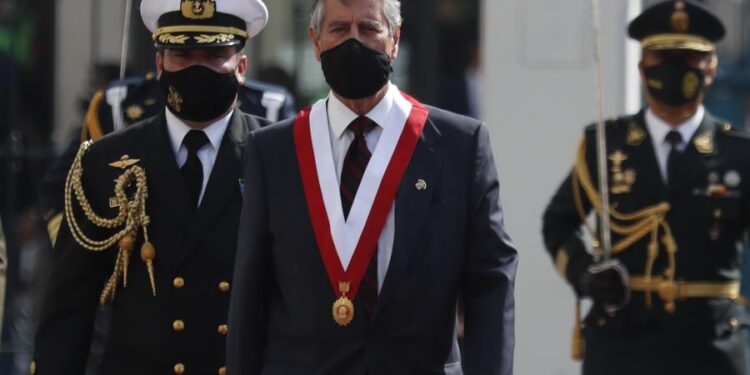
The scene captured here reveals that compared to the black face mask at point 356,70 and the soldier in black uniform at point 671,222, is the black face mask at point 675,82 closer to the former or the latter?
the soldier in black uniform at point 671,222

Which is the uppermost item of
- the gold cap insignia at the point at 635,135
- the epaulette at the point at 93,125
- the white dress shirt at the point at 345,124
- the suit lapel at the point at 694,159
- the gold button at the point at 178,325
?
the white dress shirt at the point at 345,124

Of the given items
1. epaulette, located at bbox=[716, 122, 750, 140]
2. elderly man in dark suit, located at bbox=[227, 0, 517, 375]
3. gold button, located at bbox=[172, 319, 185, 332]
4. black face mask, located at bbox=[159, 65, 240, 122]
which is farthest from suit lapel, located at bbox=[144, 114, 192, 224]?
epaulette, located at bbox=[716, 122, 750, 140]

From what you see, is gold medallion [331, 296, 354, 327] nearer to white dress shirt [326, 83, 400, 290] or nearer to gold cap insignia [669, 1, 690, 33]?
white dress shirt [326, 83, 400, 290]

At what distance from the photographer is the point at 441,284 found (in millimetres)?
4852

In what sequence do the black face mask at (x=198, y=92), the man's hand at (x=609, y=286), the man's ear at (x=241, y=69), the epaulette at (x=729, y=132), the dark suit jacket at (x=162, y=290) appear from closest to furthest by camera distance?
the dark suit jacket at (x=162, y=290) → the black face mask at (x=198, y=92) → the man's ear at (x=241, y=69) → the man's hand at (x=609, y=286) → the epaulette at (x=729, y=132)

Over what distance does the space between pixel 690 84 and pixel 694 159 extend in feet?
0.87

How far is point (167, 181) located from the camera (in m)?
5.63

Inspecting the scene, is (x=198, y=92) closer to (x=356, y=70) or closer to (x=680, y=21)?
(x=356, y=70)

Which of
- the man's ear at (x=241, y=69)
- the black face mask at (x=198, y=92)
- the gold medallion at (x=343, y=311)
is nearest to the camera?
the gold medallion at (x=343, y=311)

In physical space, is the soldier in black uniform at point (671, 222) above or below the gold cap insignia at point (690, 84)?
below

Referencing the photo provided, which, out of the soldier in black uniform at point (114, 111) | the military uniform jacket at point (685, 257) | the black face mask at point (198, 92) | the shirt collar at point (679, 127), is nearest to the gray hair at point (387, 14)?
the black face mask at point (198, 92)

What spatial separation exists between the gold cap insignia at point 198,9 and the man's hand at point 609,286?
169cm

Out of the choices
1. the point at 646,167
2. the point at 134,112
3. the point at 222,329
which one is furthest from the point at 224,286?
the point at 646,167

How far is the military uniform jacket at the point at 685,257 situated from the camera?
6883mm
